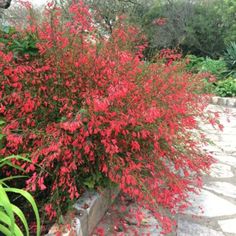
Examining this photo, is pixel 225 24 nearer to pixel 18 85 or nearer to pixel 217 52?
pixel 217 52

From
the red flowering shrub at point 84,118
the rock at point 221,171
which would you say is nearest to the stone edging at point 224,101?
the rock at point 221,171

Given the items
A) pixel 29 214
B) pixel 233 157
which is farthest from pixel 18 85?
pixel 233 157

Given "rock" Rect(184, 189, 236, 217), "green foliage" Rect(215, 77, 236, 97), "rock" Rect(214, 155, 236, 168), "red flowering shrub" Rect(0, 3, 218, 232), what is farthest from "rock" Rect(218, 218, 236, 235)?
"green foliage" Rect(215, 77, 236, 97)

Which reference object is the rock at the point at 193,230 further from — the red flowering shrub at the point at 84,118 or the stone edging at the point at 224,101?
the stone edging at the point at 224,101

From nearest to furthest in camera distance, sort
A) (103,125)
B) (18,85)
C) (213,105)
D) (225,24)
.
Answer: (103,125)
(18,85)
(213,105)
(225,24)

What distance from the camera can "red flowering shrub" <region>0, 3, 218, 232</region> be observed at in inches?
92.5

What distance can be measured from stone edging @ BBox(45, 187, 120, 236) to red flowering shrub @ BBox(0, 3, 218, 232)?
9 centimetres

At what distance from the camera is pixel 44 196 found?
2.62m

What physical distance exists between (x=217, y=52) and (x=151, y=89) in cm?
1041

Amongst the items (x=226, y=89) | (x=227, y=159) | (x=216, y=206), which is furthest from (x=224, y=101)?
(x=216, y=206)

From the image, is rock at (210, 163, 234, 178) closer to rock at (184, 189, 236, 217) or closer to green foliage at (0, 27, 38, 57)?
rock at (184, 189, 236, 217)

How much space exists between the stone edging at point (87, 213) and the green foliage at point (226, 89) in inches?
238

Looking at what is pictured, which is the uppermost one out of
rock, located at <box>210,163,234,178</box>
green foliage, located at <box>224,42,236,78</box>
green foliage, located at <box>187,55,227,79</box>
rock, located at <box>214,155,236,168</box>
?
green foliage, located at <box>224,42,236,78</box>

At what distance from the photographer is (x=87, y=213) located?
241cm
